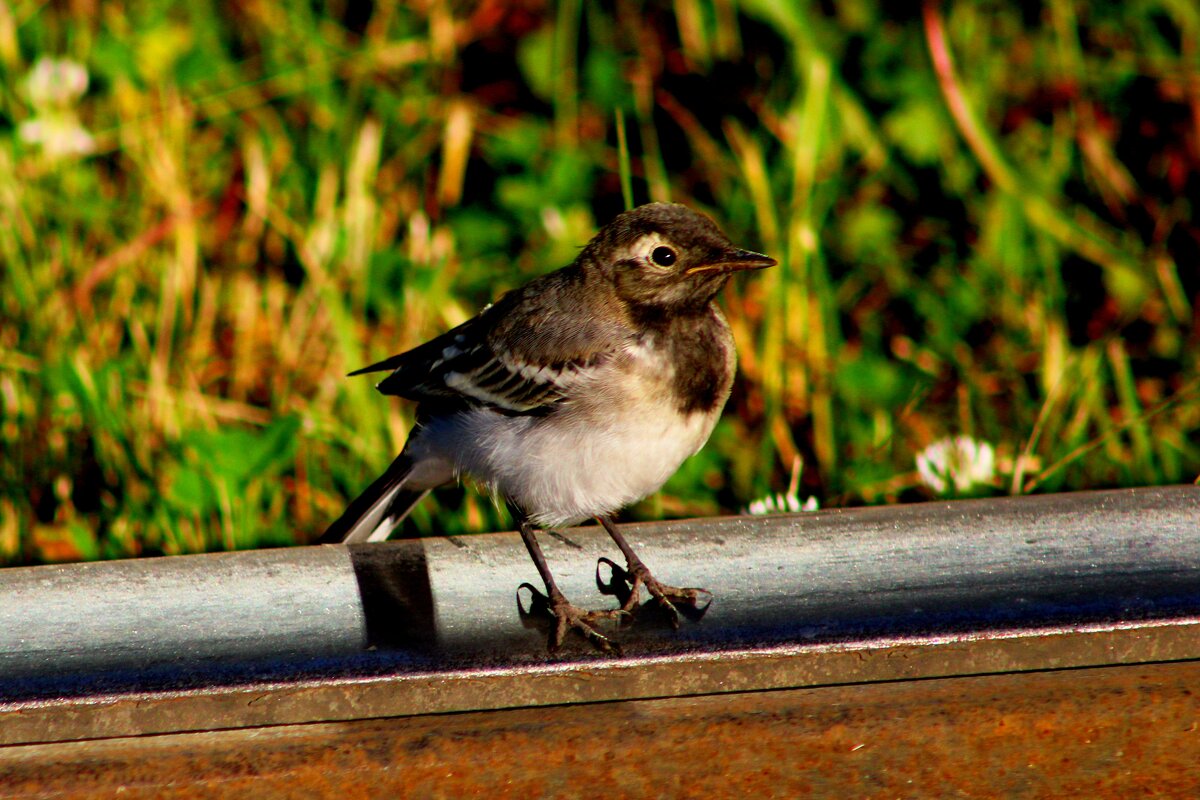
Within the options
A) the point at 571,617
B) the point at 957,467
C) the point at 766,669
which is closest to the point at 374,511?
the point at 571,617

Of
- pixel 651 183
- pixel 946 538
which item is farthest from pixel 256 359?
pixel 946 538

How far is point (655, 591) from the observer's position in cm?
284

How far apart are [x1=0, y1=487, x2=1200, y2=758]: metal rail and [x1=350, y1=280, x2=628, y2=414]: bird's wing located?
48 centimetres

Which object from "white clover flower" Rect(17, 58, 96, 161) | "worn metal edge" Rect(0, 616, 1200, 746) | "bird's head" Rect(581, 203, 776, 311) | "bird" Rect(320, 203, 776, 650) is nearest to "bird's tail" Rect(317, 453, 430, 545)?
"bird" Rect(320, 203, 776, 650)

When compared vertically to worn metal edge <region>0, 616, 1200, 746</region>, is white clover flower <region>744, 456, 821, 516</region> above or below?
above

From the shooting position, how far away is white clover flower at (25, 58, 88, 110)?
584 centimetres

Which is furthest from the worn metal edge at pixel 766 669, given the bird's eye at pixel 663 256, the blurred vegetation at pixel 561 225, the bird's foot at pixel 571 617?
the blurred vegetation at pixel 561 225

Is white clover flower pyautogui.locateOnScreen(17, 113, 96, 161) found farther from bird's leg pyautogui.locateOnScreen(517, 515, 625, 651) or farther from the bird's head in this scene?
bird's leg pyautogui.locateOnScreen(517, 515, 625, 651)

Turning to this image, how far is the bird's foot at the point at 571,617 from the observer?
261 cm

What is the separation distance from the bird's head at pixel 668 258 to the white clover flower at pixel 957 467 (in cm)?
106

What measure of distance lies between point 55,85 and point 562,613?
411 centimetres

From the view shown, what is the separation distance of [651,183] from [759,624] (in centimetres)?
310

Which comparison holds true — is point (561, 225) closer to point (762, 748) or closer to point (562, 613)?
point (562, 613)

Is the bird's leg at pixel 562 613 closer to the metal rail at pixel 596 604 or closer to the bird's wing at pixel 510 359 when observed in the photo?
the metal rail at pixel 596 604
